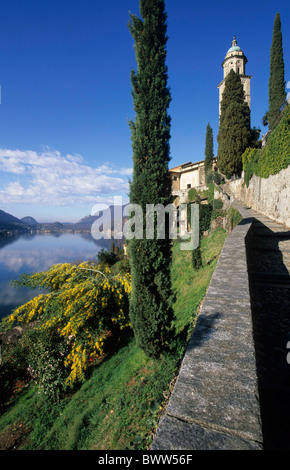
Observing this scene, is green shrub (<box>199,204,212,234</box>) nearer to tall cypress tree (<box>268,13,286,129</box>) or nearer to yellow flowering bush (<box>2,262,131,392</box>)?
yellow flowering bush (<box>2,262,131,392</box>)

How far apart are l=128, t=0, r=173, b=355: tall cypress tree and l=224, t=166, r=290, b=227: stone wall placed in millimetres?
8512

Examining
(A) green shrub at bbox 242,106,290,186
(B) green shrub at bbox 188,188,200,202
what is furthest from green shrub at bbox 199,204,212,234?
(B) green shrub at bbox 188,188,200,202

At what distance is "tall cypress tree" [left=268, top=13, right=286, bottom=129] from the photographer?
22.4 m

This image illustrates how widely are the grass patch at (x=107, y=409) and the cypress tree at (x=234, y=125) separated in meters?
23.2

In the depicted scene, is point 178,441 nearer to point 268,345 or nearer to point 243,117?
point 268,345

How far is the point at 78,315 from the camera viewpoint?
721cm

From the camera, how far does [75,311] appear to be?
7152 millimetres

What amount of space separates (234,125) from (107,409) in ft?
91.1

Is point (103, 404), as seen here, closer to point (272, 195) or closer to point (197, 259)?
point (197, 259)

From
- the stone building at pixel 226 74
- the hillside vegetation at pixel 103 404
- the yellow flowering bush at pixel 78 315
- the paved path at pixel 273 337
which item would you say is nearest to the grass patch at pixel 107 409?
the hillside vegetation at pixel 103 404

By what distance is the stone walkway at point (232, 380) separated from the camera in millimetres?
1330

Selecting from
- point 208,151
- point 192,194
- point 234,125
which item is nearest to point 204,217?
point 192,194

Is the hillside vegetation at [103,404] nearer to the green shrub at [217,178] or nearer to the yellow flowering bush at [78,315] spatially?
the yellow flowering bush at [78,315]

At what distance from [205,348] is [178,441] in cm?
94
